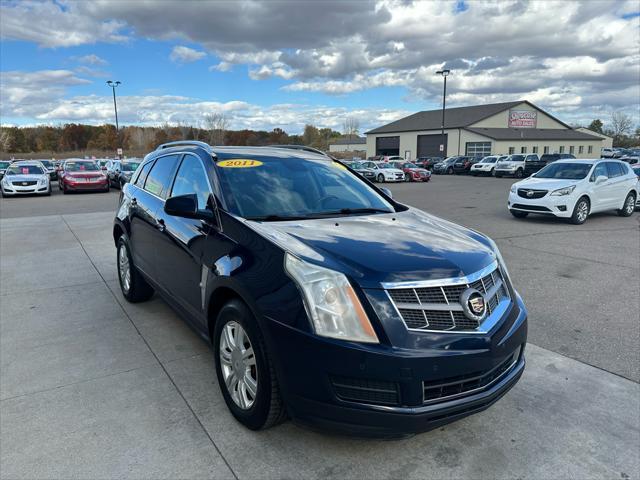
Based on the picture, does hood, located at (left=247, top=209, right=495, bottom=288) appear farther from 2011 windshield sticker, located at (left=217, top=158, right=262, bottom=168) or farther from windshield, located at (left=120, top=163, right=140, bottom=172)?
windshield, located at (left=120, top=163, right=140, bottom=172)

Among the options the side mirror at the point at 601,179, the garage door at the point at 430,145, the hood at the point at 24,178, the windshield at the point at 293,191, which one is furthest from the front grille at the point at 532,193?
the garage door at the point at 430,145

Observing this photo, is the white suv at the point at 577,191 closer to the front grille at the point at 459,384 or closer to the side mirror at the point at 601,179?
the side mirror at the point at 601,179

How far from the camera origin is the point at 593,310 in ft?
17.5

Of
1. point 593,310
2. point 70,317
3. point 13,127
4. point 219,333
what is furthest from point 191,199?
point 13,127

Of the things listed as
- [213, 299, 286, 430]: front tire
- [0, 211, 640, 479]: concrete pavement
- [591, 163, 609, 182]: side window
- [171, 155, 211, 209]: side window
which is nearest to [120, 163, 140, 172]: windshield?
[591, 163, 609, 182]: side window

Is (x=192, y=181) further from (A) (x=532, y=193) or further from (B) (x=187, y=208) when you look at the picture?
(A) (x=532, y=193)

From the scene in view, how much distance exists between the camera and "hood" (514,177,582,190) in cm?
1199

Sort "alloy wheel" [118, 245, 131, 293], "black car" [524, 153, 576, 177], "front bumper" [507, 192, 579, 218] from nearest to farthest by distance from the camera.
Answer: "alloy wheel" [118, 245, 131, 293] < "front bumper" [507, 192, 579, 218] < "black car" [524, 153, 576, 177]

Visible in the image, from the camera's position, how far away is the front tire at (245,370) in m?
2.66

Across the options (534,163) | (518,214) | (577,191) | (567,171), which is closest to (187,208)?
(577,191)

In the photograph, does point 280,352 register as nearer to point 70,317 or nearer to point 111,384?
point 111,384

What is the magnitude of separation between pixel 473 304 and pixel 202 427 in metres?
1.88

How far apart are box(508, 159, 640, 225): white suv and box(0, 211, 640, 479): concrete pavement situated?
883cm

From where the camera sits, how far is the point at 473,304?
8.44 ft
